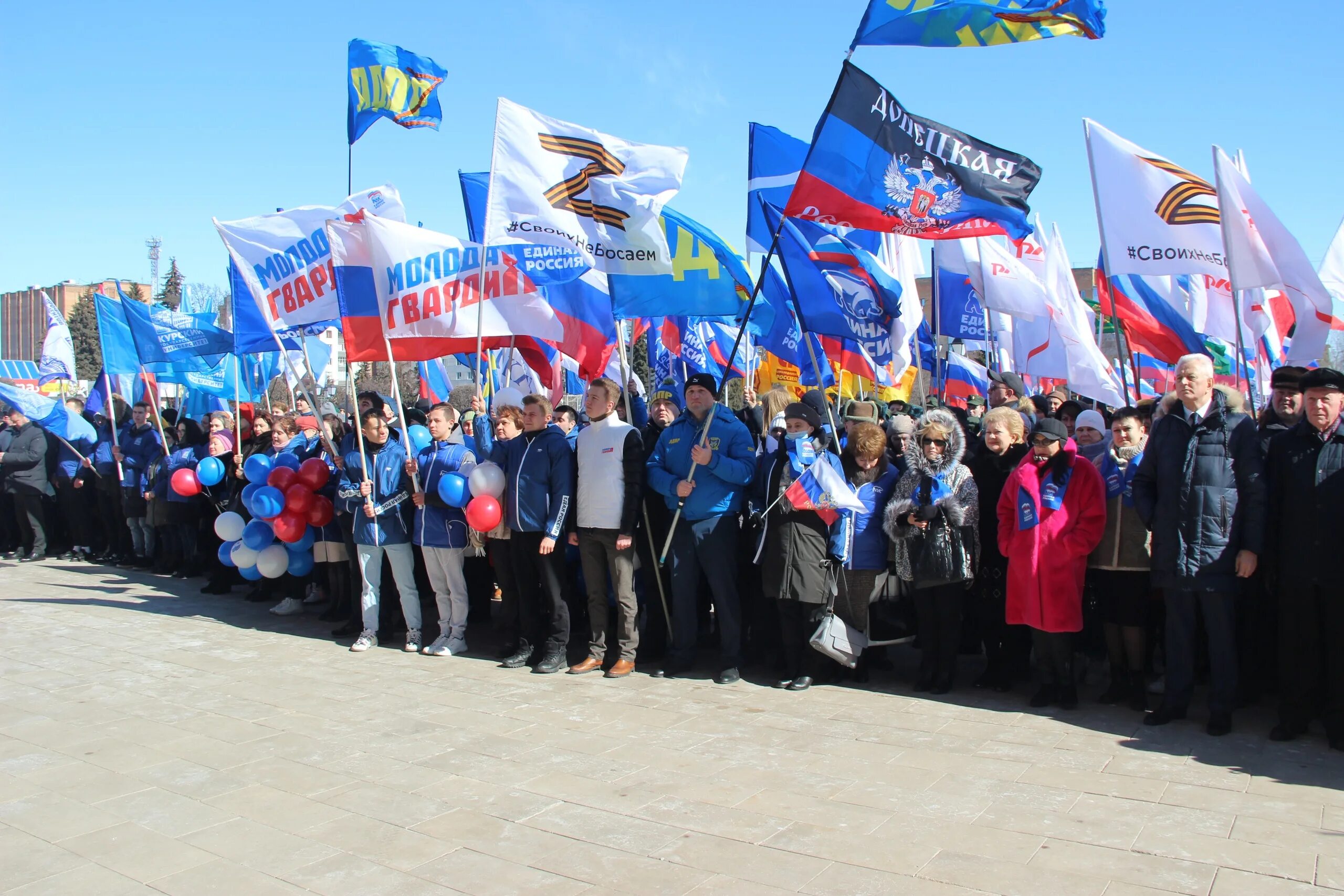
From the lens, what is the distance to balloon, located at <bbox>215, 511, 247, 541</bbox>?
32.0 feet

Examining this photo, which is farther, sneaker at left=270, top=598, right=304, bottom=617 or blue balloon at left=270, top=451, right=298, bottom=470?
sneaker at left=270, top=598, right=304, bottom=617

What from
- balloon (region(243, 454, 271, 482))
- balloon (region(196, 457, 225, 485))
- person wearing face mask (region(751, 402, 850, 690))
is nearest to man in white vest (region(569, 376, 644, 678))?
person wearing face mask (region(751, 402, 850, 690))

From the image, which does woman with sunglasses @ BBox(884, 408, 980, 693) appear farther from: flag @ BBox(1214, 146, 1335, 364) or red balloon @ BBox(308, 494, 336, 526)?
red balloon @ BBox(308, 494, 336, 526)

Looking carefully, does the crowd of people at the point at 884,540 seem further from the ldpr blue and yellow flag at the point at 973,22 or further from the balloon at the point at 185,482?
the balloon at the point at 185,482

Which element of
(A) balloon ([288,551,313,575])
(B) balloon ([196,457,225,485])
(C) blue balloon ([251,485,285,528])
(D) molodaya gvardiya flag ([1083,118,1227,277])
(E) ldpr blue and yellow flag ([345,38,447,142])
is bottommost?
(A) balloon ([288,551,313,575])

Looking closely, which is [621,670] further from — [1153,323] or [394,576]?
[1153,323]

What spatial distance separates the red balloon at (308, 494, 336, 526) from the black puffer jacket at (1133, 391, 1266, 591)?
690 centimetres

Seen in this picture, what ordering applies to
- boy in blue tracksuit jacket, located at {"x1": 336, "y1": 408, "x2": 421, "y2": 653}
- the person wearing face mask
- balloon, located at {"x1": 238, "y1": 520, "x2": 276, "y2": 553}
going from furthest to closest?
balloon, located at {"x1": 238, "y1": 520, "x2": 276, "y2": 553}
boy in blue tracksuit jacket, located at {"x1": 336, "y1": 408, "x2": 421, "y2": 653}
the person wearing face mask

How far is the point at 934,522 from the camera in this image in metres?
6.56

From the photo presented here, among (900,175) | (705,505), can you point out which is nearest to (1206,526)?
(900,175)

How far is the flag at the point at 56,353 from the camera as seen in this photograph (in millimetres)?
14148

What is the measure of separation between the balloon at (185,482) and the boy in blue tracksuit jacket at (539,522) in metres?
5.34

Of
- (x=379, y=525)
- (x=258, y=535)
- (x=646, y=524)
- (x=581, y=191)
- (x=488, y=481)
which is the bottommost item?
(x=258, y=535)

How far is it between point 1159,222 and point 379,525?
6.79 m
